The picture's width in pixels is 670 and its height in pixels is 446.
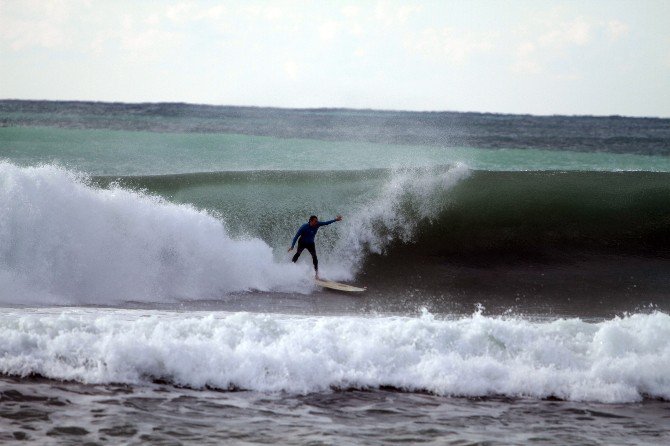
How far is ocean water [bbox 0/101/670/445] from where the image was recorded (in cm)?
712

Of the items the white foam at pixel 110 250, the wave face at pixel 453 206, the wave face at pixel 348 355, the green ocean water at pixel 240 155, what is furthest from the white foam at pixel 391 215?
the wave face at pixel 348 355

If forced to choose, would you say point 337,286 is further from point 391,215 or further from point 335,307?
point 391,215

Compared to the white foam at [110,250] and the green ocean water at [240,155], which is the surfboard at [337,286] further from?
the green ocean water at [240,155]

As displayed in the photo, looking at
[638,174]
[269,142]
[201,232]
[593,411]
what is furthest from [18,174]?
[269,142]

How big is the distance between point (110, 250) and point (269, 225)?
393 centimetres

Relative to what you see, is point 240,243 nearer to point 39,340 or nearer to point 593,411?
point 39,340

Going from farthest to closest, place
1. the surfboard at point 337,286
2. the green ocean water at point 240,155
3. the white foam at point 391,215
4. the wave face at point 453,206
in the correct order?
the green ocean water at point 240,155 < the wave face at point 453,206 < the white foam at point 391,215 < the surfboard at point 337,286

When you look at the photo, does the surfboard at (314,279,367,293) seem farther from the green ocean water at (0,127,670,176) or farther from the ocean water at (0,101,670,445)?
the green ocean water at (0,127,670,176)

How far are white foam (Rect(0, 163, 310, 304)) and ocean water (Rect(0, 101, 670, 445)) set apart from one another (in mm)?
43

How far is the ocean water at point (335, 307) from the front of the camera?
7.12 m

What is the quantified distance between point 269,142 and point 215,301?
25.0 meters

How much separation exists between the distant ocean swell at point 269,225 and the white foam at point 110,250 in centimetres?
2

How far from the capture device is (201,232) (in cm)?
1501

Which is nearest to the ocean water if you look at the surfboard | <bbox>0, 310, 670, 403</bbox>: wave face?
<bbox>0, 310, 670, 403</bbox>: wave face
